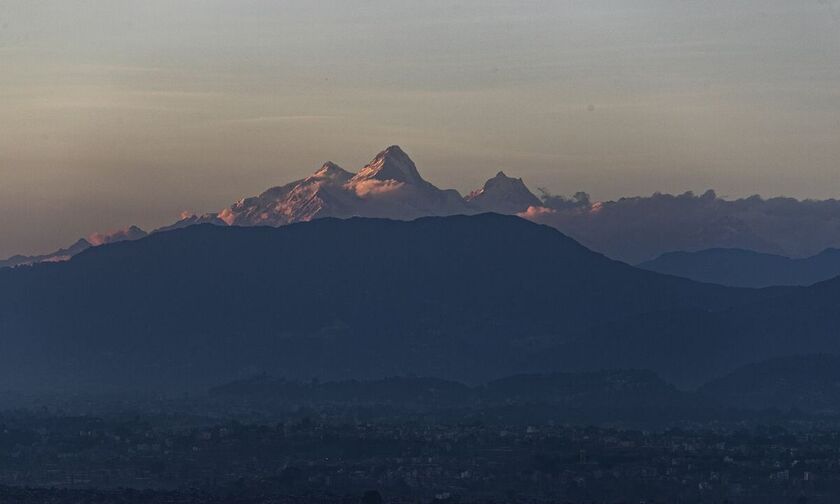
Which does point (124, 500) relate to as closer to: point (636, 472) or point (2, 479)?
Result: point (2, 479)

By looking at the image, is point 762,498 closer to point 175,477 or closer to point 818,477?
point 818,477

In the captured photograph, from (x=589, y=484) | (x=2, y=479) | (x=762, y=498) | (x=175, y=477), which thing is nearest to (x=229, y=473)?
(x=175, y=477)

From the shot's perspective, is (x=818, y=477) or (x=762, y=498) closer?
(x=762, y=498)

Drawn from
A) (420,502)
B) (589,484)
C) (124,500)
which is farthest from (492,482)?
(124,500)

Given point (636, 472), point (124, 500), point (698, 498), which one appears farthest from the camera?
point (636, 472)

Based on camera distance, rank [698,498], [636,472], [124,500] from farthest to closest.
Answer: [636,472] < [698,498] < [124,500]

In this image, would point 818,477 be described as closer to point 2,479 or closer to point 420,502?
point 420,502

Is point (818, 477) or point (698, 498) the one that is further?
point (818, 477)

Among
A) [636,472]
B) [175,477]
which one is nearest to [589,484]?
[636,472]
